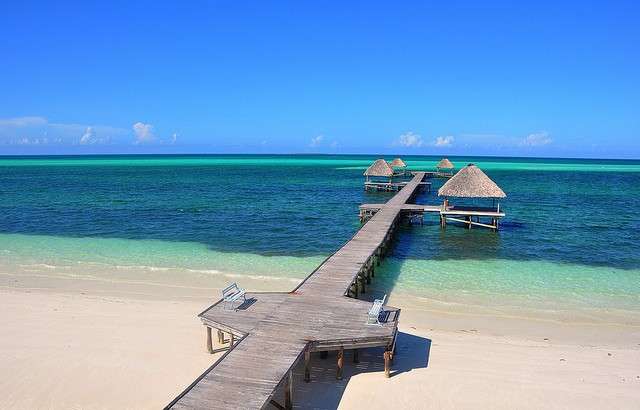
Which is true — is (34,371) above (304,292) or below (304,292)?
below

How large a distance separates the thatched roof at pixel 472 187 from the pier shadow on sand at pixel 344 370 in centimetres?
1552

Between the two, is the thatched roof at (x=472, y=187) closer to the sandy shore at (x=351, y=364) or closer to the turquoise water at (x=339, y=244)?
the turquoise water at (x=339, y=244)

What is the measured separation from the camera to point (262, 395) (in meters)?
6.52

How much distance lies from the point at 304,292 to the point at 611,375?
6427 mm

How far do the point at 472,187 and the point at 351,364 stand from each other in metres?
17.8

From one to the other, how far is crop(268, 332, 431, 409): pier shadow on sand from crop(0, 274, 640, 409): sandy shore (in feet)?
0.10

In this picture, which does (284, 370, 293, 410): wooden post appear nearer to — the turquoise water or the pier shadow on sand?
the pier shadow on sand

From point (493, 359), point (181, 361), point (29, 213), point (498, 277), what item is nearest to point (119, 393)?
point (181, 361)

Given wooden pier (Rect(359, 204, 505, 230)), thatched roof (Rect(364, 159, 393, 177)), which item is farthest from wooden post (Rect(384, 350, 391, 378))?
thatched roof (Rect(364, 159, 393, 177))

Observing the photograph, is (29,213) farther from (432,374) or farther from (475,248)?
(432,374)

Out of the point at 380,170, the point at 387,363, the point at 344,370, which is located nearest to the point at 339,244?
the point at 344,370

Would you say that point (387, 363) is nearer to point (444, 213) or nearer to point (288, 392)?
point (288, 392)

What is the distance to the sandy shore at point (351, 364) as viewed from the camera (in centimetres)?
792

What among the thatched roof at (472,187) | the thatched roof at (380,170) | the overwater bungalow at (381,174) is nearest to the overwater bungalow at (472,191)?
the thatched roof at (472,187)
